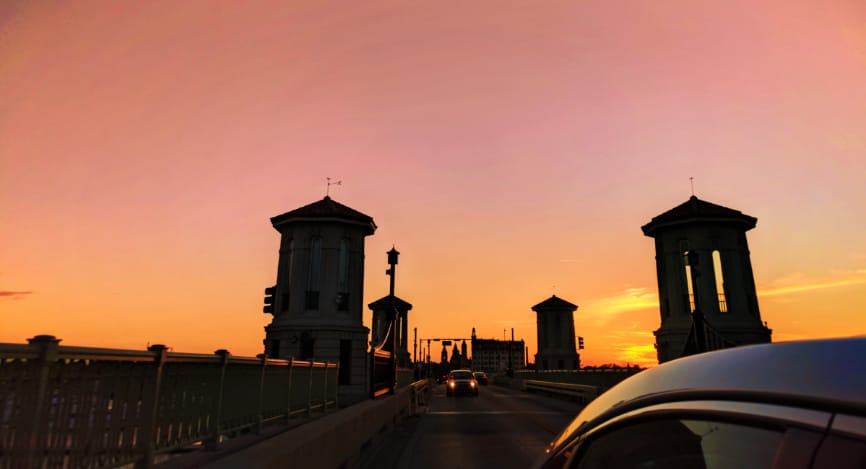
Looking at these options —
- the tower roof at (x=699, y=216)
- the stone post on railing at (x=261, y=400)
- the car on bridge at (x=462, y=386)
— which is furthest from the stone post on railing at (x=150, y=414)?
the tower roof at (x=699, y=216)

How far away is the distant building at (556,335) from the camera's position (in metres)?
64.4

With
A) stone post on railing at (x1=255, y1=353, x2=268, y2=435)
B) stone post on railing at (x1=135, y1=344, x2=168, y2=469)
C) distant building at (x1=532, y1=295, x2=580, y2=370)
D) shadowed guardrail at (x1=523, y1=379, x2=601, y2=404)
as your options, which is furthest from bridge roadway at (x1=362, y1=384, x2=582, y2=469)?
distant building at (x1=532, y1=295, x2=580, y2=370)

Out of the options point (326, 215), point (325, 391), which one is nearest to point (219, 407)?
point (325, 391)

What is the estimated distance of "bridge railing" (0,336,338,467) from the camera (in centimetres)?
400

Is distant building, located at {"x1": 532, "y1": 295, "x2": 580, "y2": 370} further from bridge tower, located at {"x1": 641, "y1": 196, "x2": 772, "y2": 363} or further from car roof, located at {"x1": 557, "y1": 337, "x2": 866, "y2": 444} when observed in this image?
car roof, located at {"x1": 557, "y1": 337, "x2": 866, "y2": 444}

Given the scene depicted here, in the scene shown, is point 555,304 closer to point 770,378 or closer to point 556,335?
point 556,335

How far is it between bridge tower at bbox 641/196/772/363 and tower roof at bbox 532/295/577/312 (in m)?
29.9

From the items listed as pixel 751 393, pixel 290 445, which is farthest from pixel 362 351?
pixel 751 393


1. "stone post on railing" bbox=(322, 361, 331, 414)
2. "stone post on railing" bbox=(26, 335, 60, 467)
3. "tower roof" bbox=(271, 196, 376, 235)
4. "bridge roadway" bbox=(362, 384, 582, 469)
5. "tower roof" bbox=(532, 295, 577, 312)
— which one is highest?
"tower roof" bbox=(271, 196, 376, 235)

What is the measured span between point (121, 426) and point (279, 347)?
28.4 metres

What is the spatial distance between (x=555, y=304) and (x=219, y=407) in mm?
61807

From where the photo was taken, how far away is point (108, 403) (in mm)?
5102

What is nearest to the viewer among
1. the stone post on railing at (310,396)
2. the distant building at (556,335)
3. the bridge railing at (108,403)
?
the bridge railing at (108,403)

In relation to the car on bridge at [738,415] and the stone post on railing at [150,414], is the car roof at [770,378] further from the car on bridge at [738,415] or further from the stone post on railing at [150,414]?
the stone post on railing at [150,414]
